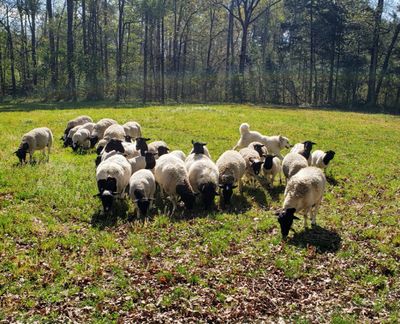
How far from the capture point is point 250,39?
253 feet

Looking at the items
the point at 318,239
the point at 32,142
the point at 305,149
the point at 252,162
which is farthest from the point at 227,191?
the point at 32,142

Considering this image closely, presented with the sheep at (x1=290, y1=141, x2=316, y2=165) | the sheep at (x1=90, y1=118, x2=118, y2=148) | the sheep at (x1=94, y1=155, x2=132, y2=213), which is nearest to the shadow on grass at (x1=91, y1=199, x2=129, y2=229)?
the sheep at (x1=94, y1=155, x2=132, y2=213)

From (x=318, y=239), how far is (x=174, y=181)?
4272 millimetres

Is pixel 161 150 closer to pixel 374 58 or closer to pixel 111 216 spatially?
pixel 111 216

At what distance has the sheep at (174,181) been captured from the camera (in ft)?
36.3

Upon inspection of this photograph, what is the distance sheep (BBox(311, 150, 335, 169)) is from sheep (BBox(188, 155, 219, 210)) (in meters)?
4.89

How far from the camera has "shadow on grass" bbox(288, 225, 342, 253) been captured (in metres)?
9.28

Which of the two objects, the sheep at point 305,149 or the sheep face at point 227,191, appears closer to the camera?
the sheep face at point 227,191

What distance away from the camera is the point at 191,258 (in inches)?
339

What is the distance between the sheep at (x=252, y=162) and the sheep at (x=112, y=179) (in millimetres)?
4031

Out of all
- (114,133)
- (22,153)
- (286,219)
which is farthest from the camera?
(114,133)

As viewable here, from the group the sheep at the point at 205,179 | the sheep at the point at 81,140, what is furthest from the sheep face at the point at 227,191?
the sheep at the point at 81,140

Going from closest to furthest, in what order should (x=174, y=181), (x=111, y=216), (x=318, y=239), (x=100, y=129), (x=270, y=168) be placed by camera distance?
→ (x=318, y=239)
(x=111, y=216)
(x=174, y=181)
(x=270, y=168)
(x=100, y=129)

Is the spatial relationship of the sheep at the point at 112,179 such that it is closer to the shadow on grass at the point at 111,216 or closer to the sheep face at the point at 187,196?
the shadow on grass at the point at 111,216
